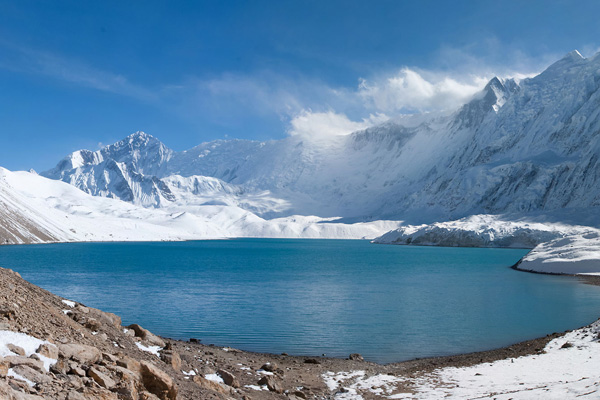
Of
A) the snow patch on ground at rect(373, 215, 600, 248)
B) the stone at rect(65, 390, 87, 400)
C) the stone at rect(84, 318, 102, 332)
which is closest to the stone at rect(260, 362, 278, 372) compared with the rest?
the stone at rect(84, 318, 102, 332)

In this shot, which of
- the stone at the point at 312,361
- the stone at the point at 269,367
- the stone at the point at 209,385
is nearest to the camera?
the stone at the point at 209,385

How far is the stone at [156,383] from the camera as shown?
12953 mm

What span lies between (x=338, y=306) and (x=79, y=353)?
30135 millimetres

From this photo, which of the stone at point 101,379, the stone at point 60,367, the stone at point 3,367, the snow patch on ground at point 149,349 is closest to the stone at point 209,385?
the snow patch on ground at point 149,349

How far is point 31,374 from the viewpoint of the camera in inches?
408

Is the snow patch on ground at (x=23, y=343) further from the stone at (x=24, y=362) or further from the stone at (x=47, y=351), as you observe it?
the stone at (x=24, y=362)

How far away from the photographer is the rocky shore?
1088cm

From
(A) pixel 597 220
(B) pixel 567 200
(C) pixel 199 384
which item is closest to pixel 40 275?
(C) pixel 199 384

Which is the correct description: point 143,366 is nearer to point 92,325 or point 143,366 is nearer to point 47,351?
point 47,351

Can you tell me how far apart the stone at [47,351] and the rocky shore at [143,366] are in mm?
26

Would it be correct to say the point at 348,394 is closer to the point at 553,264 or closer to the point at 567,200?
the point at 553,264

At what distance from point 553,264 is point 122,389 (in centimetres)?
7768

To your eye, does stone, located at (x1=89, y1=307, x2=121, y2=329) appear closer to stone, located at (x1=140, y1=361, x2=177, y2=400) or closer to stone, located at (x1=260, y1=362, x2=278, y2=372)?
stone, located at (x1=140, y1=361, x2=177, y2=400)

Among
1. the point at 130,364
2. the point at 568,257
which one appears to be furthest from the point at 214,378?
the point at 568,257
